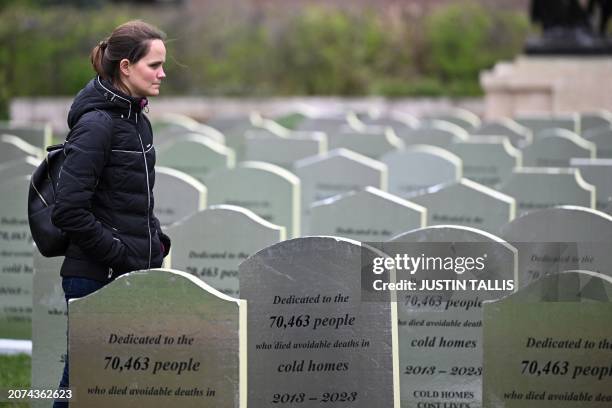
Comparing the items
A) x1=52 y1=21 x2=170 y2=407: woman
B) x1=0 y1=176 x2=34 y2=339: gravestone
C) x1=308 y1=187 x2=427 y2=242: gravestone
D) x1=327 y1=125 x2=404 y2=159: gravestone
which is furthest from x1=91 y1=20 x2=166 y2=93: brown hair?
x1=327 y1=125 x2=404 y2=159: gravestone

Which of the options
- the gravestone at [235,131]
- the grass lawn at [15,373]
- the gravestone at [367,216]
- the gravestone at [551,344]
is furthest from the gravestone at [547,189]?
the gravestone at [235,131]

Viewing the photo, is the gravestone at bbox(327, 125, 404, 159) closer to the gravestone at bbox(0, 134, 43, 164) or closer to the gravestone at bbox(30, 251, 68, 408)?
the gravestone at bbox(0, 134, 43, 164)

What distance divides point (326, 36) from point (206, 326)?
24.3 meters

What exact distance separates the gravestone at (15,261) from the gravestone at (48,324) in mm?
1686

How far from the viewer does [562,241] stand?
263 inches

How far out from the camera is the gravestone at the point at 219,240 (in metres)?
6.83

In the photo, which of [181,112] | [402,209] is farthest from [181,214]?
[181,112]

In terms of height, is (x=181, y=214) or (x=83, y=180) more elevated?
(x=83, y=180)

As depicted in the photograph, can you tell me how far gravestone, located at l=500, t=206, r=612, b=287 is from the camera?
261 inches

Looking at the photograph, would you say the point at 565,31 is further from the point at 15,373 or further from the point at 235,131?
the point at 15,373

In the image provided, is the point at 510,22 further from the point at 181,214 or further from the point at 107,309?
the point at 107,309

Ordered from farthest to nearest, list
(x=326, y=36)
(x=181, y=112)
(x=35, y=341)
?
1. (x=326, y=36)
2. (x=181, y=112)
3. (x=35, y=341)

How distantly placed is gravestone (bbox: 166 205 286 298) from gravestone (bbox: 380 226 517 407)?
0.97 m

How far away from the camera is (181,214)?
338 inches
